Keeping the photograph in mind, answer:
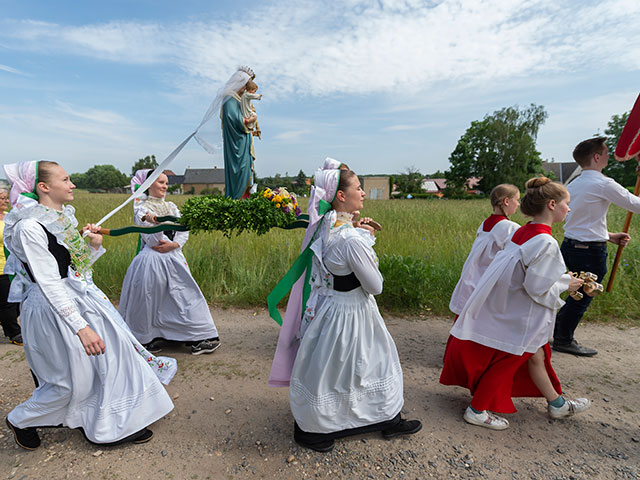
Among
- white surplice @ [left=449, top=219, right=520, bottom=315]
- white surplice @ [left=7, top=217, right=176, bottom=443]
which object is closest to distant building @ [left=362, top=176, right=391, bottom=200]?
white surplice @ [left=449, top=219, right=520, bottom=315]

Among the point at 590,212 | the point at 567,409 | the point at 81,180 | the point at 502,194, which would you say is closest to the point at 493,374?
the point at 567,409

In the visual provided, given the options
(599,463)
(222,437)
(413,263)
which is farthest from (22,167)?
(413,263)

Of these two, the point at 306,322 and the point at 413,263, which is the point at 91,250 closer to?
the point at 306,322

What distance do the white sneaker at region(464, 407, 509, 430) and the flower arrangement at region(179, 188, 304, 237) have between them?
2273mm

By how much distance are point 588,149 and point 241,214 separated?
12.2 ft

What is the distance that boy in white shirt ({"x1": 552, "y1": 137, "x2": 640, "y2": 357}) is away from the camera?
377 cm

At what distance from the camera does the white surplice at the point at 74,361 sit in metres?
2.37

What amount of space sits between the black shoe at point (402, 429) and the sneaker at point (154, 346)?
9.54 ft

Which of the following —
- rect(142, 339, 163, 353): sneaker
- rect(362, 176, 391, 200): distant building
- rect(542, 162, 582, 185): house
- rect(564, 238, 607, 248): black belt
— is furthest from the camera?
rect(542, 162, 582, 185): house

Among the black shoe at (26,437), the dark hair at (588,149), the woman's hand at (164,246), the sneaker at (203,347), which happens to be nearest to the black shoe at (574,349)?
the dark hair at (588,149)

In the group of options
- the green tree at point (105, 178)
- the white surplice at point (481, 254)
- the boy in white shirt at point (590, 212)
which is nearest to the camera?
the white surplice at point (481, 254)

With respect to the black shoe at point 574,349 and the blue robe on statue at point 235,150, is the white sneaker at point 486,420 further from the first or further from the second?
the blue robe on statue at point 235,150

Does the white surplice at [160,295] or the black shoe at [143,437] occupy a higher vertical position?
the white surplice at [160,295]

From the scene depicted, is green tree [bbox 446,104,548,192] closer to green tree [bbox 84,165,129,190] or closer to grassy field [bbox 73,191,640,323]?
grassy field [bbox 73,191,640,323]
